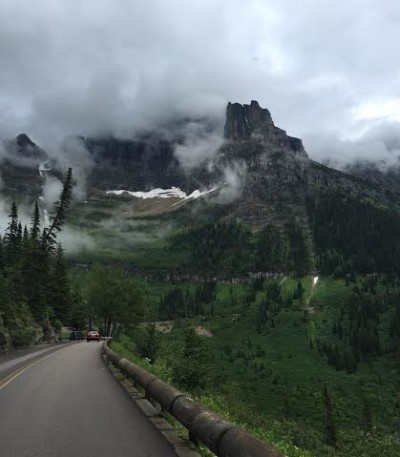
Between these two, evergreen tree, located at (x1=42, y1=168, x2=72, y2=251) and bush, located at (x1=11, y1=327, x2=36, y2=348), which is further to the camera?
evergreen tree, located at (x1=42, y1=168, x2=72, y2=251)

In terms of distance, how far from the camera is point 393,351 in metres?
180

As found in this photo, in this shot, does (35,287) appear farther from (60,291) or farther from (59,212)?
(60,291)

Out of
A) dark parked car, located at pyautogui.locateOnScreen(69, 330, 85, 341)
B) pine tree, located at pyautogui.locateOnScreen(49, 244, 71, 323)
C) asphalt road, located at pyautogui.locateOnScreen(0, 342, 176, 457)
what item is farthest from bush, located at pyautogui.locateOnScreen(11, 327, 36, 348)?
pine tree, located at pyautogui.locateOnScreen(49, 244, 71, 323)

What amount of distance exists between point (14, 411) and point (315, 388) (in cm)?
15045

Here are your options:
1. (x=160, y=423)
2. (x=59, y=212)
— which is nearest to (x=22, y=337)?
(x=59, y=212)

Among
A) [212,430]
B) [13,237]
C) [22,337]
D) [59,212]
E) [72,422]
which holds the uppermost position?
[13,237]

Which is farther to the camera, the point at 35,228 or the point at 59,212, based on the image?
the point at 35,228

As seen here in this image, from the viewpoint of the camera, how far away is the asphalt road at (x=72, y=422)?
29.1 ft

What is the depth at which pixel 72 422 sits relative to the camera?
37.5ft

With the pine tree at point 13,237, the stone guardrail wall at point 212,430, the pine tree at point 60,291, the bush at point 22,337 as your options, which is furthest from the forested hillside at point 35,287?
the stone guardrail wall at point 212,430

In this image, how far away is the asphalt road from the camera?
8.88 meters

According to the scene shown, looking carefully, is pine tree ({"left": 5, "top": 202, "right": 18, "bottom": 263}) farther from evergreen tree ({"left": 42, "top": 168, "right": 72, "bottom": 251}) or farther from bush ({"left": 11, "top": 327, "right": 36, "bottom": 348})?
bush ({"left": 11, "top": 327, "right": 36, "bottom": 348})

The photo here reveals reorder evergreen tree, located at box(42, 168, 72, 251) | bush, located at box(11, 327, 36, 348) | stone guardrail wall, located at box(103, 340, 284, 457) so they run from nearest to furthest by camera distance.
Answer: stone guardrail wall, located at box(103, 340, 284, 457) → bush, located at box(11, 327, 36, 348) → evergreen tree, located at box(42, 168, 72, 251)

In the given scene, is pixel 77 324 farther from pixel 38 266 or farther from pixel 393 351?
pixel 393 351
